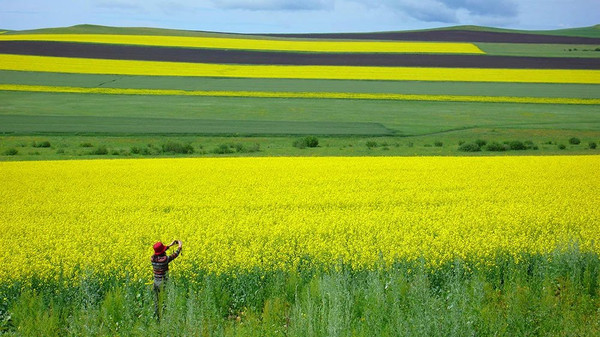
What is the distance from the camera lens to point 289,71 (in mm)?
58969

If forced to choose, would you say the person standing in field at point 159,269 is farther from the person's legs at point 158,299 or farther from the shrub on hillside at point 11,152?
the shrub on hillside at point 11,152

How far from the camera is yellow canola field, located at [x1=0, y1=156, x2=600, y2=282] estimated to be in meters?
10.0

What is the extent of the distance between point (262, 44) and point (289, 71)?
24.3 metres

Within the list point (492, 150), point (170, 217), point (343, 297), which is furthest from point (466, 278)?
point (492, 150)

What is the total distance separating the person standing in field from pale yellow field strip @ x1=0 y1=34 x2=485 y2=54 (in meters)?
69.4

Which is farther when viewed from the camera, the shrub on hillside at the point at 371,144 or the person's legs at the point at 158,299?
the shrub on hillside at the point at 371,144

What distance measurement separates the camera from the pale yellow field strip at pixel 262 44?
76.3 metres

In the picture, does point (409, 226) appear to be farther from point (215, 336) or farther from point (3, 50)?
point (3, 50)

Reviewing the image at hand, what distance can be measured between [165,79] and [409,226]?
45042mm

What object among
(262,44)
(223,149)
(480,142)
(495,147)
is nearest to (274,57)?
(262,44)

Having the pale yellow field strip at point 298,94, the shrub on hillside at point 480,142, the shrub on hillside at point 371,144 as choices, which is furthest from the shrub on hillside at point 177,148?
the pale yellow field strip at point 298,94

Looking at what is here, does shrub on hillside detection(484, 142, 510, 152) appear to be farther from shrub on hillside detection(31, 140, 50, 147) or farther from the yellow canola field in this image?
shrub on hillside detection(31, 140, 50, 147)

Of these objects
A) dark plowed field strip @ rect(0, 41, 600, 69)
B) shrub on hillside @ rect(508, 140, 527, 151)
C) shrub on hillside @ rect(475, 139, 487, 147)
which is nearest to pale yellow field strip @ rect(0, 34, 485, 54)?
dark plowed field strip @ rect(0, 41, 600, 69)

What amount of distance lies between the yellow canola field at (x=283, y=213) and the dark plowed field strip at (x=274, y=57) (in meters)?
44.9
